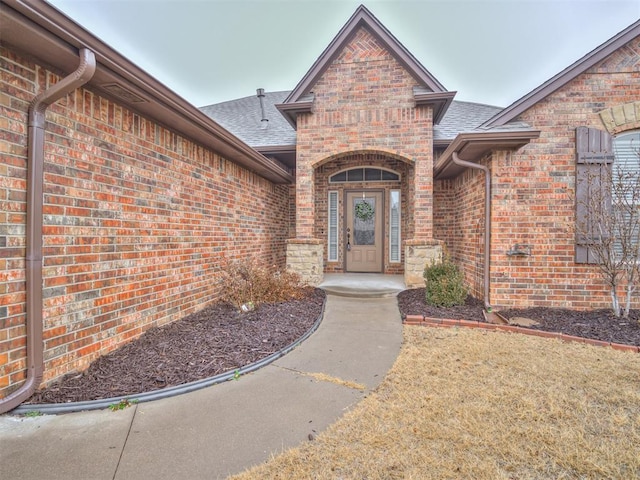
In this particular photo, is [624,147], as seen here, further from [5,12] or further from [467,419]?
[5,12]

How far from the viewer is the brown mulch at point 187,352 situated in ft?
8.30

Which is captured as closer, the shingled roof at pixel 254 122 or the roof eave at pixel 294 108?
the roof eave at pixel 294 108

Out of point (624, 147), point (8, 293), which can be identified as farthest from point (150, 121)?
point (624, 147)

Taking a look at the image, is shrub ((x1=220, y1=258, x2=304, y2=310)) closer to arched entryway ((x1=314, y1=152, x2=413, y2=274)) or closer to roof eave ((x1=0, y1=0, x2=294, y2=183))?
roof eave ((x1=0, y1=0, x2=294, y2=183))

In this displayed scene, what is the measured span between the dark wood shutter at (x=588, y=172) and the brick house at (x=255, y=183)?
0.05 m

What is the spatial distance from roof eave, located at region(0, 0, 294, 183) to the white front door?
4.81 metres

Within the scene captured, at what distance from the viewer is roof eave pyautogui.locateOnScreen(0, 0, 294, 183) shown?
2049 millimetres

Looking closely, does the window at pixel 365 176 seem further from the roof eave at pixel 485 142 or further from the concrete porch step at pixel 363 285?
the roof eave at pixel 485 142

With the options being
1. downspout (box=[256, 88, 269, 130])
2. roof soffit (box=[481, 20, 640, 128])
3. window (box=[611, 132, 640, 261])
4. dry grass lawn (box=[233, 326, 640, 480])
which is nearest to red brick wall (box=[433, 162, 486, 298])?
roof soffit (box=[481, 20, 640, 128])

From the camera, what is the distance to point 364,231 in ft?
28.5

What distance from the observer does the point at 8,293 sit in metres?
2.22

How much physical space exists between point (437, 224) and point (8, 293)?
7.67 m

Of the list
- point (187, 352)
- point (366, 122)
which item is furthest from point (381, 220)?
point (187, 352)

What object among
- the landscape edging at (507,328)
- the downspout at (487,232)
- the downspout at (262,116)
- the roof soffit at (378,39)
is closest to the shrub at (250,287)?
the landscape edging at (507,328)
